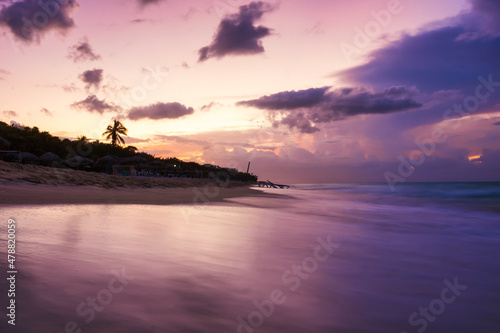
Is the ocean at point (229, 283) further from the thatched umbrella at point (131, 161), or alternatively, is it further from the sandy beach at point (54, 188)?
the thatched umbrella at point (131, 161)

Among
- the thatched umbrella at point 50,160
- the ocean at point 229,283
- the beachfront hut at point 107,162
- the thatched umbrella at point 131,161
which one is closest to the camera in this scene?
the ocean at point 229,283

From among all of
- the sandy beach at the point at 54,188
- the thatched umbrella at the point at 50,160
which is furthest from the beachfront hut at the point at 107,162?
the sandy beach at the point at 54,188

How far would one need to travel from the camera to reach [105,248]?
478 centimetres

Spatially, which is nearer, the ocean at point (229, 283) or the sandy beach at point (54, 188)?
the ocean at point (229, 283)

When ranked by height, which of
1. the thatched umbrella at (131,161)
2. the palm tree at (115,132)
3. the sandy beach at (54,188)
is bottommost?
the sandy beach at (54,188)

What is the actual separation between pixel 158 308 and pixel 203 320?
45cm

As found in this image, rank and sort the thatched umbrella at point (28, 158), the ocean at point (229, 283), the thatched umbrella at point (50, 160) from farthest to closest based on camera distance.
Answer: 1. the thatched umbrella at point (28, 158)
2. the thatched umbrella at point (50, 160)
3. the ocean at point (229, 283)

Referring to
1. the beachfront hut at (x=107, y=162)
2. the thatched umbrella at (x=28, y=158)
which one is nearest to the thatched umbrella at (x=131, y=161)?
the beachfront hut at (x=107, y=162)

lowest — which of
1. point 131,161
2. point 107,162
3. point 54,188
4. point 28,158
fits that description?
point 54,188

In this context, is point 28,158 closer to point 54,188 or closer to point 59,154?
point 59,154

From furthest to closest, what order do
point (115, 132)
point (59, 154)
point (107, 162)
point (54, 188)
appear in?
point (115, 132)
point (59, 154)
point (107, 162)
point (54, 188)

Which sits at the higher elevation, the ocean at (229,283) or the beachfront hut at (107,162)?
the beachfront hut at (107,162)

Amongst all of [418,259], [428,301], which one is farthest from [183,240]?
[418,259]

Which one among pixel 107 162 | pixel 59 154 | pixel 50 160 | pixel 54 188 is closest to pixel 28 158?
pixel 50 160
